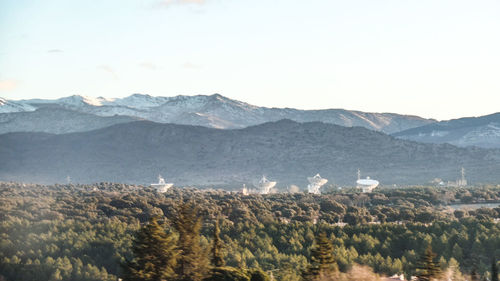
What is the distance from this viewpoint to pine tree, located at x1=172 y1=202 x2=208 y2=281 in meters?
29.9

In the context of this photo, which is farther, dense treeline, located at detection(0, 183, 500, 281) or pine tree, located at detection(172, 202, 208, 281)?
dense treeline, located at detection(0, 183, 500, 281)

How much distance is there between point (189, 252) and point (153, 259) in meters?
1.69

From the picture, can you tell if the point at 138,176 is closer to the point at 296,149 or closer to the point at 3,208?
the point at 296,149

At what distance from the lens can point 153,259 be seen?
29469 mm

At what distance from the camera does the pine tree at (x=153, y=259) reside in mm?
29156

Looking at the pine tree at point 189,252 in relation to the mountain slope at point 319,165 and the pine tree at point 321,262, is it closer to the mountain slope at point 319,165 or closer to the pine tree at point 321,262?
the pine tree at point 321,262

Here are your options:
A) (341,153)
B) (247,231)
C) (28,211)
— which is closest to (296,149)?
(341,153)

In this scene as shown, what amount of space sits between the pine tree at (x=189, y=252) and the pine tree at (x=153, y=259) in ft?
1.79

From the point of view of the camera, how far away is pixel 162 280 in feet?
95.8

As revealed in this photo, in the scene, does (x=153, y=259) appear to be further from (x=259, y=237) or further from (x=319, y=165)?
(x=319, y=165)

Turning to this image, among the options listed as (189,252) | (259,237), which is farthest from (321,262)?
(259,237)

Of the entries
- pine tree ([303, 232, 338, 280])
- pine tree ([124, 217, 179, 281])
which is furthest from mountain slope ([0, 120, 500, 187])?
pine tree ([124, 217, 179, 281])

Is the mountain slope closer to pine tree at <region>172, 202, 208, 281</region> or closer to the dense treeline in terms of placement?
the dense treeline

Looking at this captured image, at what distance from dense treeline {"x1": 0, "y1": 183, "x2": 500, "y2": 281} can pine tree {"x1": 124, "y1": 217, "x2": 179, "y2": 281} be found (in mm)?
2072
